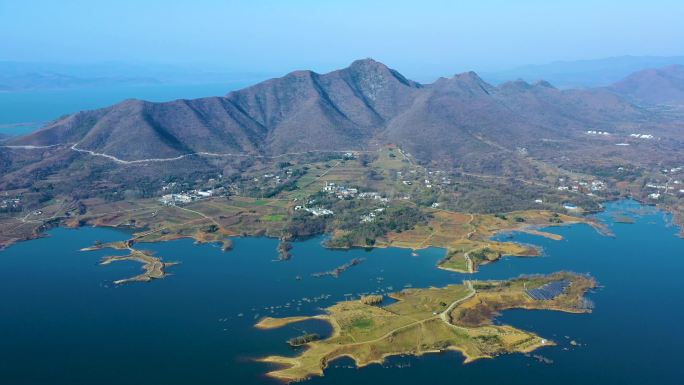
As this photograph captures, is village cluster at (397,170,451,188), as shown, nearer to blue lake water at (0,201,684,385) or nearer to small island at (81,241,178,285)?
blue lake water at (0,201,684,385)

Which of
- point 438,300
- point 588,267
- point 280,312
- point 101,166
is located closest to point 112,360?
point 280,312

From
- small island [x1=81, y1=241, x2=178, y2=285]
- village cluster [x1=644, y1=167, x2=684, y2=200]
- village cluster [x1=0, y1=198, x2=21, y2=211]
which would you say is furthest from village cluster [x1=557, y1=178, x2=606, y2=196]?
village cluster [x1=0, y1=198, x2=21, y2=211]

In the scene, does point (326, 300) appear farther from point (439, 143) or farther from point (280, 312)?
point (439, 143)

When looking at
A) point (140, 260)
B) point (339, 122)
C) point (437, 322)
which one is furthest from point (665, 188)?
point (140, 260)

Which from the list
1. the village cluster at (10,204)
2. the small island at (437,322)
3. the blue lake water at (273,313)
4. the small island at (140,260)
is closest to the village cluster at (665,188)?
the blue lake water at (273,313)

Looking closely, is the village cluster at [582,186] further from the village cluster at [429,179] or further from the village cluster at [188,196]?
the village cluster at [188,196]

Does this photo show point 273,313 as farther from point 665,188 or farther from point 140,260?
point 665,188

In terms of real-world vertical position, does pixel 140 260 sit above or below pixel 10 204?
below
